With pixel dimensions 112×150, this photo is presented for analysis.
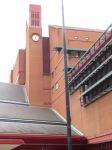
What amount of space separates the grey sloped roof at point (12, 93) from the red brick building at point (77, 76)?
156 cm

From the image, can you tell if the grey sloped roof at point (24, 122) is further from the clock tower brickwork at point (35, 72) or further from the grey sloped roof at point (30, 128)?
the clock tower brickwork at point (35, 72)

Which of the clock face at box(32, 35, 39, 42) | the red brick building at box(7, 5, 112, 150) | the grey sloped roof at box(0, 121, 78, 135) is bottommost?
the grey sloped roof at box(0, 121, 78, 135)

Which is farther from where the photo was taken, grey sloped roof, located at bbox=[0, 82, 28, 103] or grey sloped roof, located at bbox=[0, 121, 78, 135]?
grey sloped roof, located at bbox=[0, 82, 28, 103]

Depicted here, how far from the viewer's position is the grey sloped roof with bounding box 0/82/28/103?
33031 mm

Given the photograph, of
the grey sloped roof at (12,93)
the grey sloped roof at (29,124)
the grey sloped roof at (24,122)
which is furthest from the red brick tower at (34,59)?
the grey sloped roof at (29,124)

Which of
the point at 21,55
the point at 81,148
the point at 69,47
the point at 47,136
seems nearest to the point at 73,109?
the point at 81,148

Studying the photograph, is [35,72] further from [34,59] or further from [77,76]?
[77,76]

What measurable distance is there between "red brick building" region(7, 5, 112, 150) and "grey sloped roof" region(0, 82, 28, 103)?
156cm

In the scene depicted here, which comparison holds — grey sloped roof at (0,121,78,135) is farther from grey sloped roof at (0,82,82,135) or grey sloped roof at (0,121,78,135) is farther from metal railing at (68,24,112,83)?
metal railing at (68,24,112,83)

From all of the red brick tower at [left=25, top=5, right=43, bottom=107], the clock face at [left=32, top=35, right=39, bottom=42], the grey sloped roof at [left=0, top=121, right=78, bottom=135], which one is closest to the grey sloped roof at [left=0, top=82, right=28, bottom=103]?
the red brick tower at [left=25, top=5, right=43, bottom=107]

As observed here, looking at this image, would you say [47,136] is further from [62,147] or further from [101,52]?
[101,52]

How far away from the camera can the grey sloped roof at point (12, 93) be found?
3303cm

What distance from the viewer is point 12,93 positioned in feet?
117

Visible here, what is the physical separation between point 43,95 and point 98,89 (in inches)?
670
